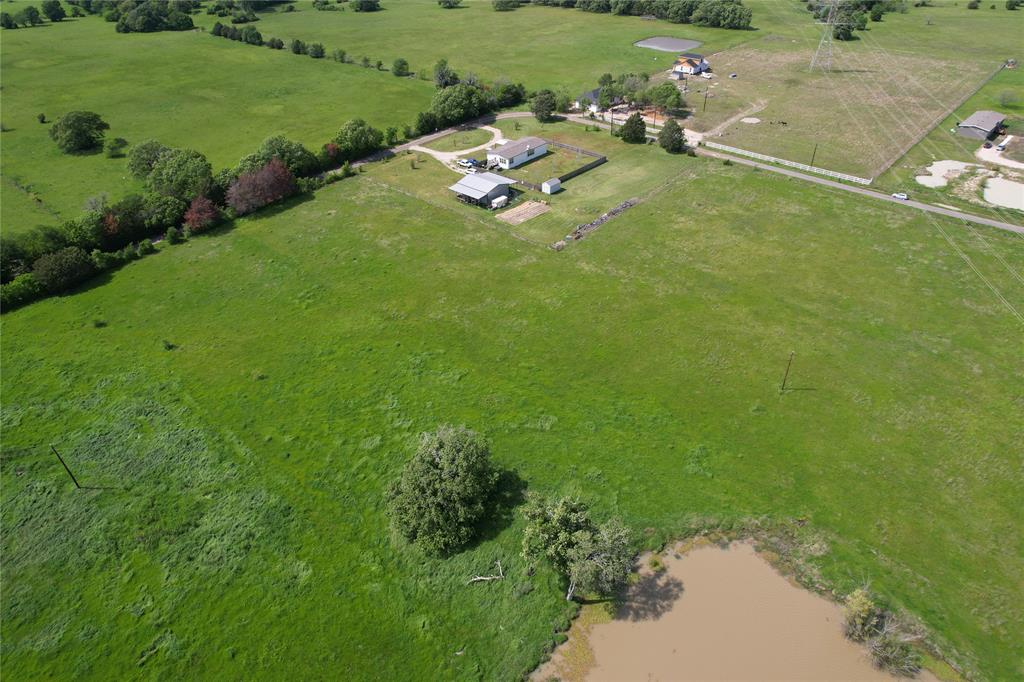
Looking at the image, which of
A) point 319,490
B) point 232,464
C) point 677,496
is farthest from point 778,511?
point 232,464

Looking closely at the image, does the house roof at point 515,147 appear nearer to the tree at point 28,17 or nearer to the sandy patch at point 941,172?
the sandy patch at point 941,172

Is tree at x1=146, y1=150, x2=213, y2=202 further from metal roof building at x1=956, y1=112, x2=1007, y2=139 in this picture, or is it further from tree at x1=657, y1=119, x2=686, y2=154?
metal roof building at x1=956, y1=112, x2=1007, y2=139

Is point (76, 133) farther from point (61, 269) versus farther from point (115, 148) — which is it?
point (61, 269)

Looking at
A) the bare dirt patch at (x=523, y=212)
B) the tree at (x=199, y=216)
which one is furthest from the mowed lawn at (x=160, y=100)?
the bare dirt patch at (x=523, y=212)

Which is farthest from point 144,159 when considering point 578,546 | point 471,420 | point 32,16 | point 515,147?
point 32,16

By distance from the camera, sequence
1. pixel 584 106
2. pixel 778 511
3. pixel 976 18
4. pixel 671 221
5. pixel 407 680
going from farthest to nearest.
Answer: pixel 976 18 → pixel 584 106 → pixel 671 221 → pixel 778 511 → pixel 407 680

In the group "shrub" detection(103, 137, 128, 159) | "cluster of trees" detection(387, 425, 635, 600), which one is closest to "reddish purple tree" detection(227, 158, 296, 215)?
"shrub" detection(103, 137, 128, 159)

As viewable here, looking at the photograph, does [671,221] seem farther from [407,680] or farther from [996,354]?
[407,680]
